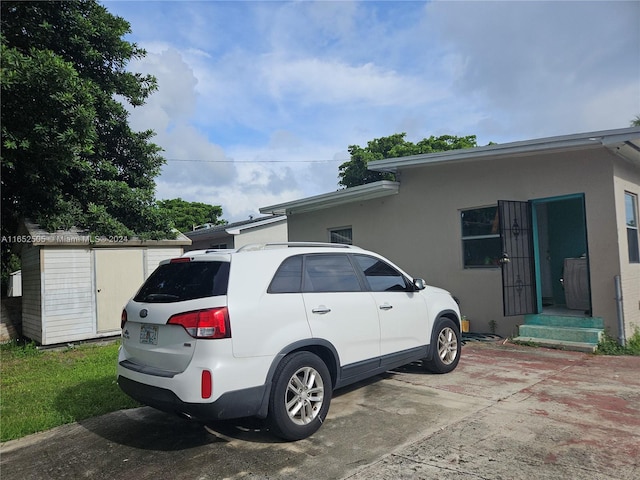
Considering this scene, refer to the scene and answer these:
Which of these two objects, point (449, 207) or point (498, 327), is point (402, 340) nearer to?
point (498, 327)

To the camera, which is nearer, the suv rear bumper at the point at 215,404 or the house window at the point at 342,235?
the suv rear bumper at the point at 215,404

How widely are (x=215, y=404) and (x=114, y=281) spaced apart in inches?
307

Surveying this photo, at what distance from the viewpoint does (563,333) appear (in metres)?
7.73

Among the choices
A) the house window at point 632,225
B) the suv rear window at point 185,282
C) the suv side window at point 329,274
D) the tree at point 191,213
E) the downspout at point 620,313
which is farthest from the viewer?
the tree at point 191,213

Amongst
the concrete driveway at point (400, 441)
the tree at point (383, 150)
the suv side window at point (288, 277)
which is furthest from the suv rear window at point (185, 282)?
the tree at point (383, 150)

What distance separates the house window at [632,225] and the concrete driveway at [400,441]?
3574mm

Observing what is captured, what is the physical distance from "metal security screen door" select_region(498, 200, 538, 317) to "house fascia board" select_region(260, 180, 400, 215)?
2946 millimetres

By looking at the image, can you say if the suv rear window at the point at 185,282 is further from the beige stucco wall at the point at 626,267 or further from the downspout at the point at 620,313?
the beige stucco wall at the point at 626,267

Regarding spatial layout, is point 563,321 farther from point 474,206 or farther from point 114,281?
point 114,281

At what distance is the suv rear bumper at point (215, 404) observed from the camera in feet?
11.3

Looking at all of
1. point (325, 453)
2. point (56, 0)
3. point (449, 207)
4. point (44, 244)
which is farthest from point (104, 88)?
point (325, 453)

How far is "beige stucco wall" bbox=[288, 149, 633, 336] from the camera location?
24.7 ft

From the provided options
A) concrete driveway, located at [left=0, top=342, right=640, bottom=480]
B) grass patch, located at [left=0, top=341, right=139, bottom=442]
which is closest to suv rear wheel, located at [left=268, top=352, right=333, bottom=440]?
concrete driveway, located at [left=0, top=342, right=640, bottom=480]

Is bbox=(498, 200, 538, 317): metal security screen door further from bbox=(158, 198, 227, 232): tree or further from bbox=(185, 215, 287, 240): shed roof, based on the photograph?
bbox=(158, 198, 227, 232): tree
